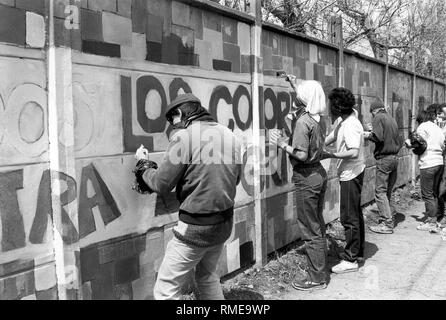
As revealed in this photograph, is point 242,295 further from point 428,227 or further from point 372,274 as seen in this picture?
point 428,227

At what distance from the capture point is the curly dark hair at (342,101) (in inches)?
195

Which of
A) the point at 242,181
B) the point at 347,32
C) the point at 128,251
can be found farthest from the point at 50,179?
the point at 347,32

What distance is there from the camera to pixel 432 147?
6.54 metres

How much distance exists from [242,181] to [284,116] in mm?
1172

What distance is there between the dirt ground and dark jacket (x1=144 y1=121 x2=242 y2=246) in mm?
1136

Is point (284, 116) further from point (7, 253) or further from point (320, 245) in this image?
point (7, 253)

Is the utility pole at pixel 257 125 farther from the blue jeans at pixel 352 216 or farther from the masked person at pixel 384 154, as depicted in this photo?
the masked person at pixel 384 154

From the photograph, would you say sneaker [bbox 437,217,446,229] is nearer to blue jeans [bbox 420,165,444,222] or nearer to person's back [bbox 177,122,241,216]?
blue jeans [bbox 420,165,444,222]

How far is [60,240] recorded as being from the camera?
115 inches

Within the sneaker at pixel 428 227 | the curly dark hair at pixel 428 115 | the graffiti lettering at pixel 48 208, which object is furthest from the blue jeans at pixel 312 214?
the curly dark hair at pixel 428 115

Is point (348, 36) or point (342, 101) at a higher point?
point (348, 36)

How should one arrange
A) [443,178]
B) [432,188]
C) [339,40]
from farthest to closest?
[339,40] < [443,178] < [432,188]

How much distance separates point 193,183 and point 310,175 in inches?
66.4

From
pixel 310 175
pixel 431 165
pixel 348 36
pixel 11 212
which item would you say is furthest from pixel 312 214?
pixel 348 36
